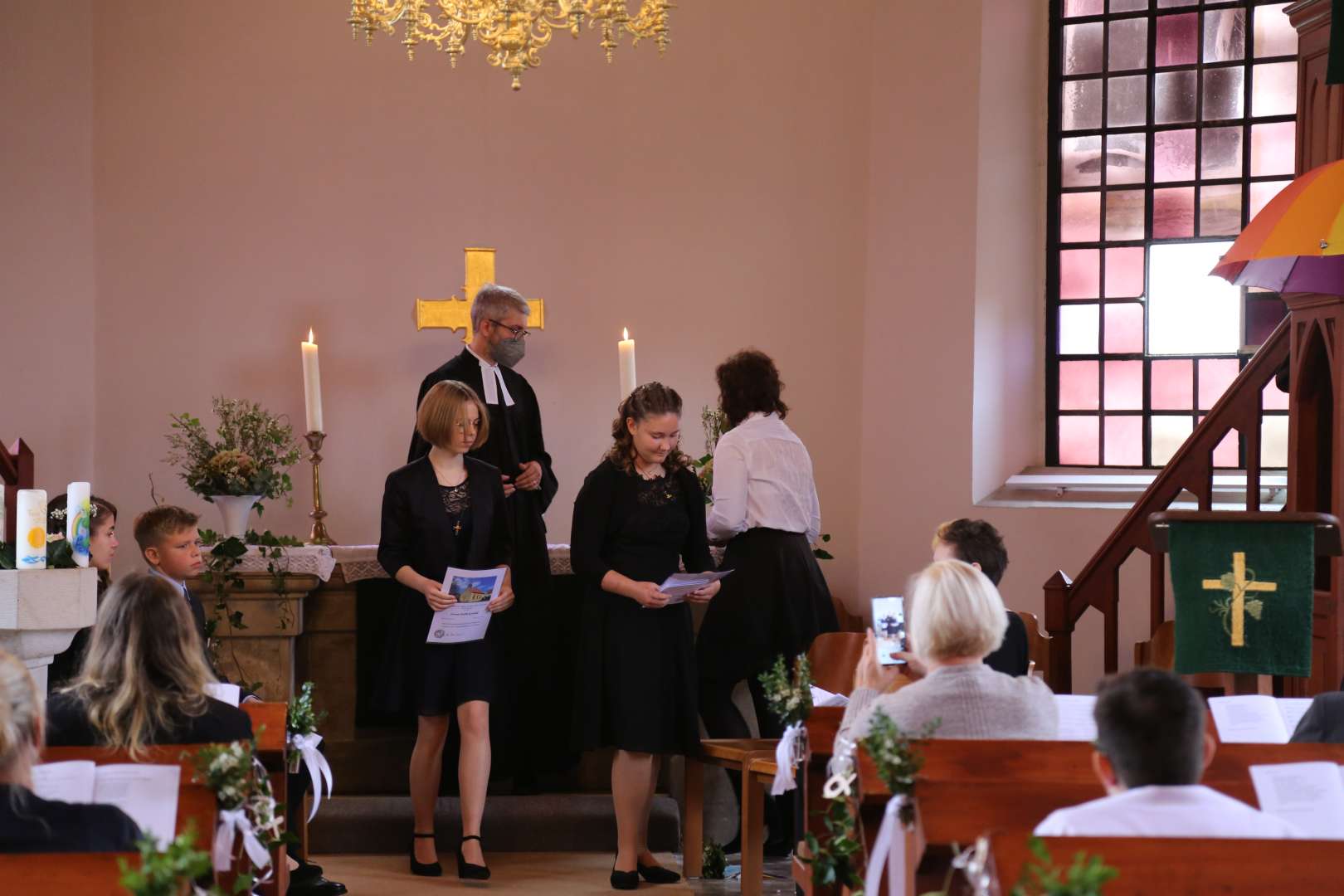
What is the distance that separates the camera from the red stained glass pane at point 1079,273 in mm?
8211

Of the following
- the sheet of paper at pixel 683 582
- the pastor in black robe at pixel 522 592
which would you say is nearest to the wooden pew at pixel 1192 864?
the sheet of paper at pixel 683 582

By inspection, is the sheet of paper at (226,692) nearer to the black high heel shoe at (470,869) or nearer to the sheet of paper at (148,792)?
the sheet of paper at (148,792)

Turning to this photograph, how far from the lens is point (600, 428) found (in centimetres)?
807

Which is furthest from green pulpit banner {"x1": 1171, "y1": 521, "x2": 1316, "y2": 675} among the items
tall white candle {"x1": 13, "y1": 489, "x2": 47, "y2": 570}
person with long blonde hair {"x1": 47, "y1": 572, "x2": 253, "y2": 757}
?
tall white candle {"x1": 13, "y1": 489, "x2": 47, "y2": 570}

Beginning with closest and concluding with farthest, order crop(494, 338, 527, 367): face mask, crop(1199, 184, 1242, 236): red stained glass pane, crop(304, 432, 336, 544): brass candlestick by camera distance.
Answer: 1. crop(494, 338, 527, 367): face mask
2. crop(304, 432, 336, 544): brass candlestick
3. crop(1199, 184, 1242, 236): red stained glass pane

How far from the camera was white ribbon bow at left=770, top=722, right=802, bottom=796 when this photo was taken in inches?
174

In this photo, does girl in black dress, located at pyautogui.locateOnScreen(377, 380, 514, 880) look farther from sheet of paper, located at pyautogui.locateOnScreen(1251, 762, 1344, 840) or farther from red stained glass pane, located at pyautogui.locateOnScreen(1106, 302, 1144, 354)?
red stained glass pane, located at pyautogui.locateOnScreen(1106, 302, 1144, 354)

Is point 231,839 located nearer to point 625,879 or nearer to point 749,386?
point 625,879

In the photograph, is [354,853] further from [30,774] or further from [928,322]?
[928,322]

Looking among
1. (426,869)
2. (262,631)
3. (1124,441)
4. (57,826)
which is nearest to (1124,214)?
(1124,441)

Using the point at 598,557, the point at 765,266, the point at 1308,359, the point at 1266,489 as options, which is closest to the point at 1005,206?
the point at 765,266

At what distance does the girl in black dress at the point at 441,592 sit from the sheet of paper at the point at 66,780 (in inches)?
88.0

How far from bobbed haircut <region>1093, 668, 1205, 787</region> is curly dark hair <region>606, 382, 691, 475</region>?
292 centimetres

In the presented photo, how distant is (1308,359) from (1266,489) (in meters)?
1.81
